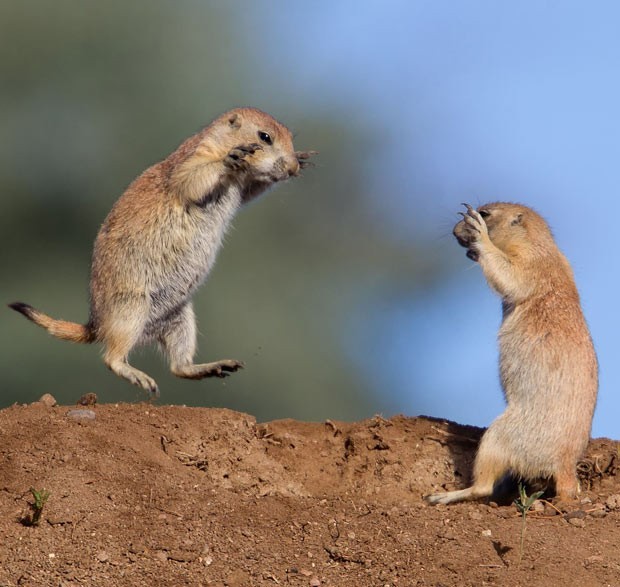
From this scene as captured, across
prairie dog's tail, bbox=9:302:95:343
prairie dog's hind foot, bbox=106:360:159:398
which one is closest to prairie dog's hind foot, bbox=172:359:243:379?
prairie dog's hind foot, bbox=106:360:159:398

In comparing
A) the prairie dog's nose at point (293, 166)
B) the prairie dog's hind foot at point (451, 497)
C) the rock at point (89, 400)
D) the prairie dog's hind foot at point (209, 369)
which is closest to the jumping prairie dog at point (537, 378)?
the prairie dog's hind foot at point (451, 497)

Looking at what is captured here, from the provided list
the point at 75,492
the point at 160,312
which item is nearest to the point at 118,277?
the point at 160,312

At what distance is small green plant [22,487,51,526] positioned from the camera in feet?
19.6

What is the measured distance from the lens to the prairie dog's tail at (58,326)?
9375 mm

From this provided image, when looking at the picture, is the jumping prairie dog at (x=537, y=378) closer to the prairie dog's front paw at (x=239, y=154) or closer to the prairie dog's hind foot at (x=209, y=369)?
the prairie dog's front paw at (x=239, y=154)

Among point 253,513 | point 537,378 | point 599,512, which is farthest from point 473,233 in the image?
point 253,513

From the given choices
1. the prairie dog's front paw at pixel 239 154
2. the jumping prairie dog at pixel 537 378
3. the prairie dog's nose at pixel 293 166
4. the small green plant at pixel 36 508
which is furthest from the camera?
the prairie dog's nose at pixel 293 166

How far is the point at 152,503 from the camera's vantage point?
6430 millimetres

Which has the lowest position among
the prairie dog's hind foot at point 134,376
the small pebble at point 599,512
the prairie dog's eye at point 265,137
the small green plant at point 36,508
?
the small green plant at point 36,508

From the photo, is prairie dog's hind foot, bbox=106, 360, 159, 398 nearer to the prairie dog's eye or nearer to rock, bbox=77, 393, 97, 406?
rock, bbox=77, 393, 97, 406

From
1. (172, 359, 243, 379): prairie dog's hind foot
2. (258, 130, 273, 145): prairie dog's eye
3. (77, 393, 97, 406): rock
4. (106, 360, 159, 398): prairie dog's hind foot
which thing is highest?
(258, 130, 273, 145): prairie dog's eye

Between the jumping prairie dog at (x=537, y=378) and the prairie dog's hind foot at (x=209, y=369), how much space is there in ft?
7.35

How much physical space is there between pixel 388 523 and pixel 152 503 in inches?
59.1

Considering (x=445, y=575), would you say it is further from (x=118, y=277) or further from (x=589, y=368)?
(x=118, y=277)
